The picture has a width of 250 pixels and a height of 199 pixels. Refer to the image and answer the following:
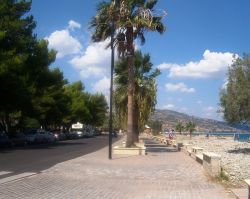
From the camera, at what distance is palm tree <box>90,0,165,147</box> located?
A: 3369cm

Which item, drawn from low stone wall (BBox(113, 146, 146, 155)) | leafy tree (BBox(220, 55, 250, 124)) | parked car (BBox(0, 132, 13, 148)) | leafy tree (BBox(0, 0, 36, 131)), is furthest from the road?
leafy tree (BBox(220, 55, 250, 124))

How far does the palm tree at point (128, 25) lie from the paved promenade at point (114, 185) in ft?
44.1

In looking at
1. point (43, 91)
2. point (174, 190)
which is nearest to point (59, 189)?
point (174, 190)

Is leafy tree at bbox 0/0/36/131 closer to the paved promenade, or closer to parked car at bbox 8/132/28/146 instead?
parked car at bbox 8/132/28/146

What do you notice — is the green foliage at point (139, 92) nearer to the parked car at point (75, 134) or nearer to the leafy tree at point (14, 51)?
the leafy tree at point (14, 51)

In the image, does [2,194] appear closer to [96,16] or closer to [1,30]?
[96,16]

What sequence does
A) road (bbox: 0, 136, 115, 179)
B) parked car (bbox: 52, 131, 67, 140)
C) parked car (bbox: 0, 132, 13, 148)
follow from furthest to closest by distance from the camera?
1. parked car (bbox: 52, 131, 67, 140)
2. parked car (bbox: 0, 132, 13, 148)
3. road (bbox: 0, 136, 115, 179)

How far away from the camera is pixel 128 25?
34.1 meters

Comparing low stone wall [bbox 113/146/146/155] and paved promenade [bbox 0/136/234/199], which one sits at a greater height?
low stone wall [bbox 113/146/146/155]

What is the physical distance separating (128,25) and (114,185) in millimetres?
19836

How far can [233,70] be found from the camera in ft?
121

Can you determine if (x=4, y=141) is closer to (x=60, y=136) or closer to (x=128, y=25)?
(x=128, y=25)

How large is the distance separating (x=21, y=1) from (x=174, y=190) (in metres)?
36.7

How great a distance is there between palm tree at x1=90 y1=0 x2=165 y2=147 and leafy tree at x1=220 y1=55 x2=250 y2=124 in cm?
621
